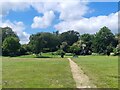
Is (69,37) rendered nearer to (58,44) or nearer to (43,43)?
(58,44)

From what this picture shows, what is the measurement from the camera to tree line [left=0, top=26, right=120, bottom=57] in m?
128

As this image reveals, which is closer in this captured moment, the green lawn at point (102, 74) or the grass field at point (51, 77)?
the grass field at point (51, 77)

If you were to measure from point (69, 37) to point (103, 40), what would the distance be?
30978 mm

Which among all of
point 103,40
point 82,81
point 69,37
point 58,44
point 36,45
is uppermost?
point 69,37

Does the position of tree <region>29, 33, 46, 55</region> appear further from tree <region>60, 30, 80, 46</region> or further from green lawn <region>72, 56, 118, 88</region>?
green lawn <region>72, 56, 118, 88</region>

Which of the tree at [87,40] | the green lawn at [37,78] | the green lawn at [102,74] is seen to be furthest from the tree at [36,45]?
the green lawn at [37,78]

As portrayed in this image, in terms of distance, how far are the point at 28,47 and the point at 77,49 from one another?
71.4 feet

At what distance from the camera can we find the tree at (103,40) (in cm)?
15575

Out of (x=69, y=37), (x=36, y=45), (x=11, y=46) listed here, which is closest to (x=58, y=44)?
(x=69, y=37)

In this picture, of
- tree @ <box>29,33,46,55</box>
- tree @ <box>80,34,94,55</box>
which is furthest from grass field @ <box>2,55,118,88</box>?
tree @ <box>80,34,94,55</box>

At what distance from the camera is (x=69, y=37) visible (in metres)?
188

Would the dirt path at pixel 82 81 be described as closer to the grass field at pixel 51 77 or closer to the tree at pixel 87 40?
the grass field at pixel 51 77

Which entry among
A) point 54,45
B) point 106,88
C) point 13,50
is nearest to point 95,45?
point 54,45

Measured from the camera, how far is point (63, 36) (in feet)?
616
